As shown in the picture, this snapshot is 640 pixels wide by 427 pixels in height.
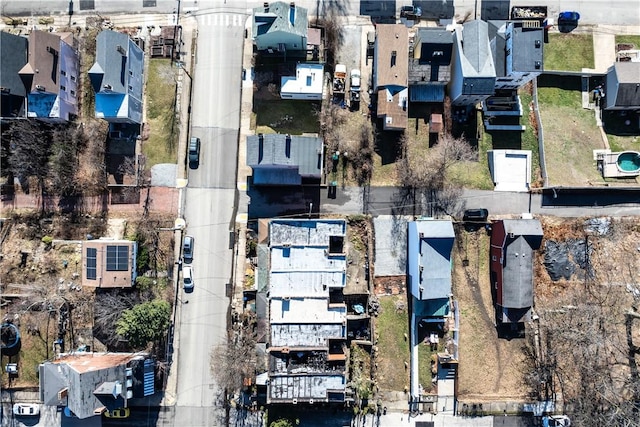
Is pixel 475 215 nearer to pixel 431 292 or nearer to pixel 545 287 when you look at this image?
pixel 431 292

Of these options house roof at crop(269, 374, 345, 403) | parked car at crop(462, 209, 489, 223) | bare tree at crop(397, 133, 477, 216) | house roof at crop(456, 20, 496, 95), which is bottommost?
house roof at crop(269, 374, 345, 403)

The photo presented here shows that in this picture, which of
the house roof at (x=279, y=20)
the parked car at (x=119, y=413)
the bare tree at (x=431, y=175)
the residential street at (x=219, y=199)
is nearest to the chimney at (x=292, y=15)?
the house roof at (x=279, y=20)

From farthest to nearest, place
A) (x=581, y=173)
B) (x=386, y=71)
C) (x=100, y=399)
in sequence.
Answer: (x=581, y=173)
(x=386, y=71)
(x=100, y=399)

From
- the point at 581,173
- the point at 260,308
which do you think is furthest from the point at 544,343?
the point at 260,308

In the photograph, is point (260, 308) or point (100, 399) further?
point (260, 308)

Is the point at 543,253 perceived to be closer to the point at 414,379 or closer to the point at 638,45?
the point at 414,379

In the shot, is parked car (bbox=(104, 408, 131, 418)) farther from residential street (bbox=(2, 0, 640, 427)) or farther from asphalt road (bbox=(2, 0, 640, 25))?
asphalt road (bbox=(2, 0, 640, 25))

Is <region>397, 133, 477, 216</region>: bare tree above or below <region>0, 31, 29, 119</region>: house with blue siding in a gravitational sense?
below

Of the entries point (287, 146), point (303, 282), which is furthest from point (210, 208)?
point (303, 282)

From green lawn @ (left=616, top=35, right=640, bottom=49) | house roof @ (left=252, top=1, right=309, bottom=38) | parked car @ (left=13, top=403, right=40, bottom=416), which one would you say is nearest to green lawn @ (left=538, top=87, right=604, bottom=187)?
green lawn @ (left=616, top=35, right=640, bottom=49)
